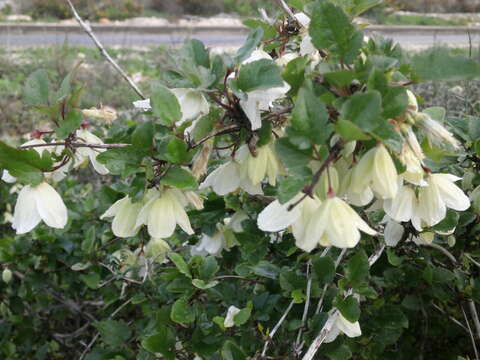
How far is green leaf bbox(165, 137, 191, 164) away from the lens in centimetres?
76

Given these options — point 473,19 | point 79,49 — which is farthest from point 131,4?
point 473,19

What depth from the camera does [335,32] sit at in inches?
28.0

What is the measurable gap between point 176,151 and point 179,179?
43 millimetres

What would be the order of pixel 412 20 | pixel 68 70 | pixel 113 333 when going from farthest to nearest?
pixel 412 20, pixel 68 70, pixel 113 333

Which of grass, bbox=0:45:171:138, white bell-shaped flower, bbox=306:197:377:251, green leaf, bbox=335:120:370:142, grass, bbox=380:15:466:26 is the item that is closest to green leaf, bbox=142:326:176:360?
white bell-shaped flower, bbox=306:197:377:251

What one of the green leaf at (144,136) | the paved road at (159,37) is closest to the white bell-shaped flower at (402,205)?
the green leaf at (144,136)

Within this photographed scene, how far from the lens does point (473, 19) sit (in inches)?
498

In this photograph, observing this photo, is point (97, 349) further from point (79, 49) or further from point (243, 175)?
point (79, 49)

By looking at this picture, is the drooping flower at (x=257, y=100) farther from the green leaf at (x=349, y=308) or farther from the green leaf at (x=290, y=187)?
the green leaf at (x=349, y=308)

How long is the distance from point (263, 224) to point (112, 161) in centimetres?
26

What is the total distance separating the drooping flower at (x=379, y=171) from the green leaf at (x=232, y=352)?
0.45 meters

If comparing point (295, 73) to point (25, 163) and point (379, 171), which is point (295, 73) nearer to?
point (379, 171)

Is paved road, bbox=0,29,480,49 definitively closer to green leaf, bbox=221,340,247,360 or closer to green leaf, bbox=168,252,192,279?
green leaf, bbox=168,252,192,279

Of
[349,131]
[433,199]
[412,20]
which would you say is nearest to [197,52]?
[349,131]
